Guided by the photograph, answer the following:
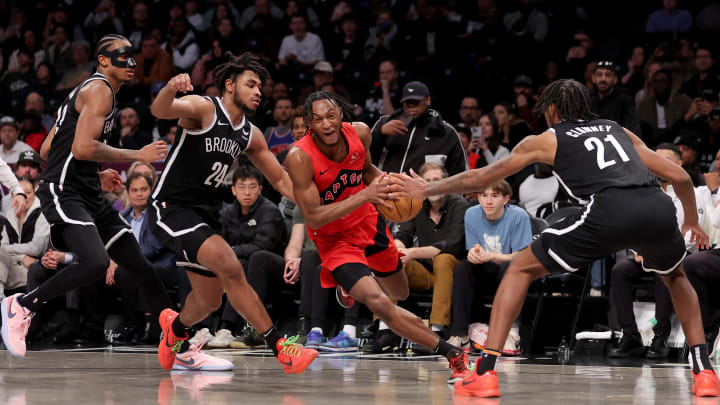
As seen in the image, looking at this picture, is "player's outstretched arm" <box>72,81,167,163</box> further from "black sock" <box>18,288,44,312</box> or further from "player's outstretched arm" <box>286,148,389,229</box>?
"black sock" <box>18,288,44,312</box>

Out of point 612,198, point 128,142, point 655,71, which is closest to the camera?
point 612,198

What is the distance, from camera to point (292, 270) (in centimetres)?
755

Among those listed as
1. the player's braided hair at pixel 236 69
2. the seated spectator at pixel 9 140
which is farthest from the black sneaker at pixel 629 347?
the seated spectator at pixel 9 140

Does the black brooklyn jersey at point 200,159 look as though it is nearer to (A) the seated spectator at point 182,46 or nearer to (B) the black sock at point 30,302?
(B) the black sock at point 30,302

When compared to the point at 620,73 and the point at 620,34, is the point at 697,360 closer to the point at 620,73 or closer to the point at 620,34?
the point at 620,73

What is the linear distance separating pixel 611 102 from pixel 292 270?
3111 mm

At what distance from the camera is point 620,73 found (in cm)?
1062

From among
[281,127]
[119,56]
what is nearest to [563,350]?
[119,56]

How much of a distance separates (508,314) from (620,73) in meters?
6.88

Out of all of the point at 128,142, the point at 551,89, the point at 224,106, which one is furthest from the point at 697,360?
the point at 128,142

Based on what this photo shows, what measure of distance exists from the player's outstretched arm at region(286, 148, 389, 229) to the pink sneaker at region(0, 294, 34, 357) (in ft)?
6.39

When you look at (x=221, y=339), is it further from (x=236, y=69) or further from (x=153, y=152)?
(x=236, y=69)

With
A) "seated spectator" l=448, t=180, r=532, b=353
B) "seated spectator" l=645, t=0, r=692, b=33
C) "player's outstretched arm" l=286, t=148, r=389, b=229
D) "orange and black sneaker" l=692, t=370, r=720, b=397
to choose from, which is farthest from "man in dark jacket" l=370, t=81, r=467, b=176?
"seated spectator" l=645, t=0, r=692, b=33

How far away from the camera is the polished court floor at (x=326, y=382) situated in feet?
13.9
